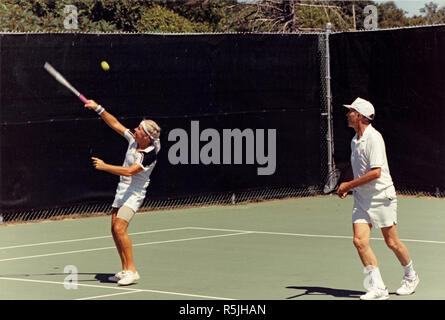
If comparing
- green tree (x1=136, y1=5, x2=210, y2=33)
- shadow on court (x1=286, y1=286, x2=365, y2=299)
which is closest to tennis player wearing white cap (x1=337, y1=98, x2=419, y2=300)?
shadow on court (x1=286, y1=286, x2=365, y2=299)

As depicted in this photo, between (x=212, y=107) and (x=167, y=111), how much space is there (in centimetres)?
87

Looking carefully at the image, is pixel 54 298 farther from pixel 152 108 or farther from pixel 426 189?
pixel 426 189

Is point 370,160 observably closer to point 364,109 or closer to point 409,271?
point 364,109

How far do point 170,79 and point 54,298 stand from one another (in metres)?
7.58

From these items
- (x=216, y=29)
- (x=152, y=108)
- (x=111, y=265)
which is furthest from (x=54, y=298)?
(x=216, y=29)

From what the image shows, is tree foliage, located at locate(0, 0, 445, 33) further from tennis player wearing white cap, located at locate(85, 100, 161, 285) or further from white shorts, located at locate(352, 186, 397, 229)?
white shorts, located at locate(352, 186, 397, 229)

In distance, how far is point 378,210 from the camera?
8.51 metres

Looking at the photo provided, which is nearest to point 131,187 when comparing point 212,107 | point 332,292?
point 332,292

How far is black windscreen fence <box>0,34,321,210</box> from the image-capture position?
46.4ft

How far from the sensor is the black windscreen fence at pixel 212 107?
14234 millimetres

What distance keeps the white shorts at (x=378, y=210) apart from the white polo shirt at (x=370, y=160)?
4 centimetres

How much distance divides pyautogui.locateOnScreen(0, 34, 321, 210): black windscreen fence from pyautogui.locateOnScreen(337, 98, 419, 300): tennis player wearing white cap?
671cm

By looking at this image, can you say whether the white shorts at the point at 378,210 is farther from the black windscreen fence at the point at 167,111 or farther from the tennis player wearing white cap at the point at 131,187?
the black windscreen fence at the point at 167,111

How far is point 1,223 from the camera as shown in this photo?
14039mm
